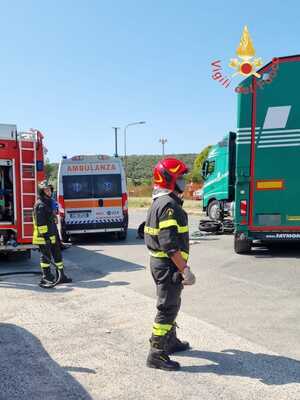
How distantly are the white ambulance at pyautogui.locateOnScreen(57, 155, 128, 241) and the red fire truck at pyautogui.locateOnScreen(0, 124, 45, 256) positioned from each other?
3.93 meters

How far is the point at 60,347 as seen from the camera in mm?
4848

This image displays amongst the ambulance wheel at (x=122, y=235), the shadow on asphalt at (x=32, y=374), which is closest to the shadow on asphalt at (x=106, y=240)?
the ambulance wheel at (x=122, y=235)

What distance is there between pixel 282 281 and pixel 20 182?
5.49 m

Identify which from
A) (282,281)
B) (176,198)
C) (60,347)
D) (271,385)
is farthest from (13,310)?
(282,281)

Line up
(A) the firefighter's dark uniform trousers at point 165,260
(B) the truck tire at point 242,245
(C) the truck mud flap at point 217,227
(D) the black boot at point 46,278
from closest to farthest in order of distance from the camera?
(A) the firefighter's dark uniform trousers at point 165,260 → (D) the black boot at point 46,278 → (B) the truck tire at point 242,245 → (C) the truck mud flap at point 217,227

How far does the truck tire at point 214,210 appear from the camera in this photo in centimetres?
1707

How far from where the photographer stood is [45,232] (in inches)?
316

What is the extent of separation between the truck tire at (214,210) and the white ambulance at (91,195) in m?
4.29

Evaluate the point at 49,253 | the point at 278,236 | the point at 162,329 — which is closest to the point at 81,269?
the point at 49,253

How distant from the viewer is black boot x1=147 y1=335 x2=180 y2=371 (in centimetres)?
419

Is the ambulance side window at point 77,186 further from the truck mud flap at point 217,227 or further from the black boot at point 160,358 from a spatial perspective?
the black boot at point 160,358

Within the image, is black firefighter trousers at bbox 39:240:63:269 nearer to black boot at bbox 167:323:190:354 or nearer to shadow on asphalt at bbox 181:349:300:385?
black boot at bbox 167:323:190:354

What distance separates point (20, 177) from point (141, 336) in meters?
5.62

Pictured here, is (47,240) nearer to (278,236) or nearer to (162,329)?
(162,329)
